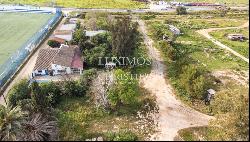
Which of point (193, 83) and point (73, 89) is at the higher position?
point (193, 83)

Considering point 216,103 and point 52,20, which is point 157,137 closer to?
point 216,103

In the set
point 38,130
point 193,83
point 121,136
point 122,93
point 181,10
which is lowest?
point 121,136

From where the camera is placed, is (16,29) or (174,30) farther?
(16,29)

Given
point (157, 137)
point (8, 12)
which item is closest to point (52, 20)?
point (8, 12)

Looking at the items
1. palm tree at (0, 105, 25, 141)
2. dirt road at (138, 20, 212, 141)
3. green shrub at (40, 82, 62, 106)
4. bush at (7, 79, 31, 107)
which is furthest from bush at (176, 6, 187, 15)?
palm tree at (0, 105, 25, 141)

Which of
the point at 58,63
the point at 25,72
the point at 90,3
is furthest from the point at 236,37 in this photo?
the point at 90,3

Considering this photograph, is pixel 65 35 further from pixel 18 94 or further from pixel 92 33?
pixel 18 94

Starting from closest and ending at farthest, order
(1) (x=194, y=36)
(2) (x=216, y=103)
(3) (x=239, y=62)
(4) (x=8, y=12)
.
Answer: (2) (x=216, y=103) → (3) (x=239, y=62) → (1) (x=194, y=36) → (4) (x=8, y=12)
